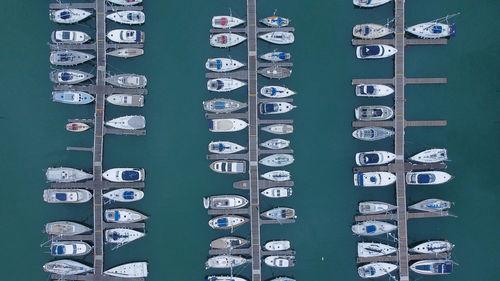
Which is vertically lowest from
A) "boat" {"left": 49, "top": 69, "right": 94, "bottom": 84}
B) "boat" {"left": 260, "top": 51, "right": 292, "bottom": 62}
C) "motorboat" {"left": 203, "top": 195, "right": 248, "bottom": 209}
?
"motorboat" {"left": 203, "top": 195, "right": 248, "bottom": 209}

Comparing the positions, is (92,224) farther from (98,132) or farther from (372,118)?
(372,118)

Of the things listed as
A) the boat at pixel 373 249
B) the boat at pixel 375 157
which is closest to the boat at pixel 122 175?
the boat at pixel 375 157

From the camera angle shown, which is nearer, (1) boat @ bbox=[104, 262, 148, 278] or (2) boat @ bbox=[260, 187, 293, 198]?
(1) boat @ bbox=[104, 262, 148, 278]

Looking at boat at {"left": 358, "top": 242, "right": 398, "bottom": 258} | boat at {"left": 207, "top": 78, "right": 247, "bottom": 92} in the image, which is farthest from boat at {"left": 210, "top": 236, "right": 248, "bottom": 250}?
boat at {"left": 207, "top": 78, "right": 247, "bottom": 92}

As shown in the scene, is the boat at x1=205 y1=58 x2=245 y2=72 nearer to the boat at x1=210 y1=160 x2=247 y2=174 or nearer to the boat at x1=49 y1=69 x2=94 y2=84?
the boat at x1=210 y1=160 x2=247 y2=174

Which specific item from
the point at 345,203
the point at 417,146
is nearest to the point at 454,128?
the point at 417,146
